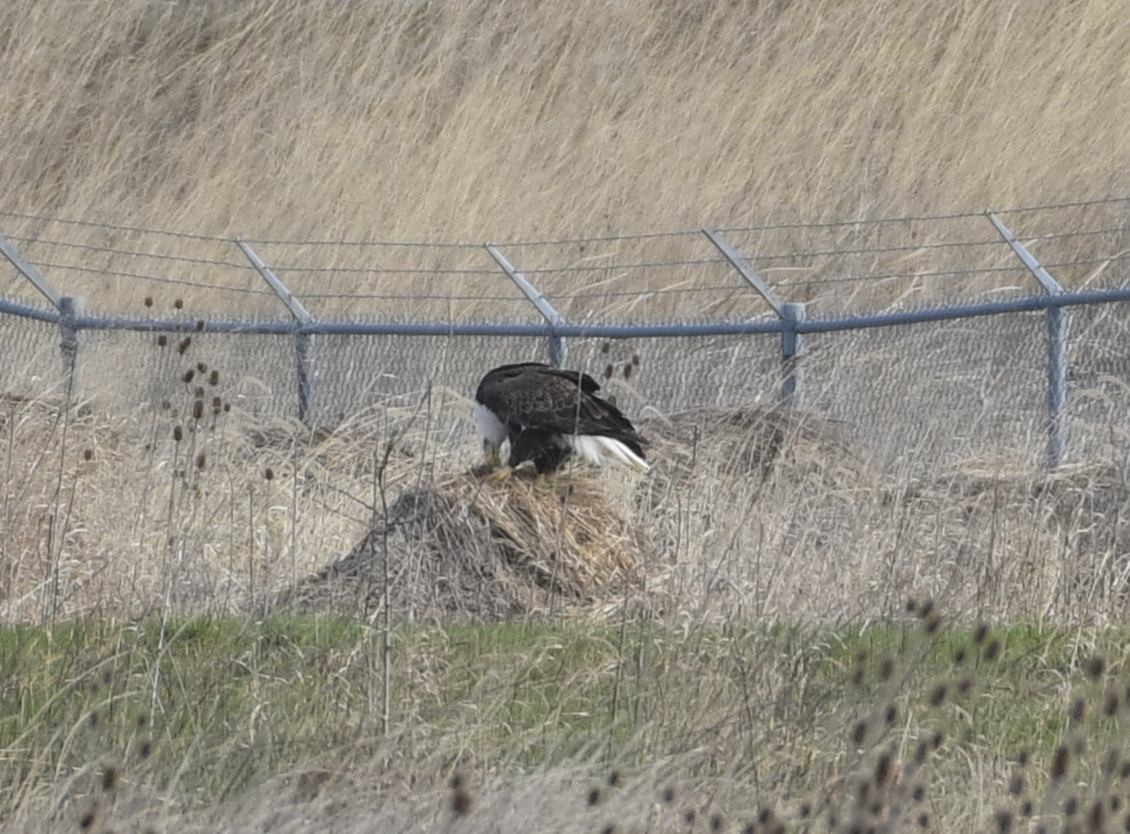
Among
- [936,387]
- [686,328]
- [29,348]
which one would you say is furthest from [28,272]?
[936,387]

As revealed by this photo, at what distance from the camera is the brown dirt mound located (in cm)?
857

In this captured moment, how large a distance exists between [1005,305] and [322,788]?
7.34 meters

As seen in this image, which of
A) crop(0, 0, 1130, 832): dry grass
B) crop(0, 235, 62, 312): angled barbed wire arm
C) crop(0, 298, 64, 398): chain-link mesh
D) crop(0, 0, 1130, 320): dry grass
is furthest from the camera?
crop(0, 0, 1130, 320): dry grass

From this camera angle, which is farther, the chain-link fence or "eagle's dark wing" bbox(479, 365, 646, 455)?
the chain-link fence

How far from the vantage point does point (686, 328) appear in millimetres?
12977

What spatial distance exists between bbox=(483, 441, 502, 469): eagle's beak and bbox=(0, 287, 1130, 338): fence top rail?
1.65 m

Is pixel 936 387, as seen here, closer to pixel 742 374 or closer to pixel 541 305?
pixel 742 374

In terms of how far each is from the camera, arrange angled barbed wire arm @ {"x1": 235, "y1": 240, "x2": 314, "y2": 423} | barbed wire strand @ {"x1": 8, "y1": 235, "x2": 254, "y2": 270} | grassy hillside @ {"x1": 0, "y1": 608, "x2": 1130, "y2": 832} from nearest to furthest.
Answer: grassy hillside @ {"x1": 0, "y1": 608, "x2": 1130, "y2": 832}
angled barbed wire arm @ {"x1": 235, "y1": 240, "x2": 314, "y2": 423}
barbed wire strand @ {"x1": 8, "y1": 235, "x2": 254, "y2": 270}

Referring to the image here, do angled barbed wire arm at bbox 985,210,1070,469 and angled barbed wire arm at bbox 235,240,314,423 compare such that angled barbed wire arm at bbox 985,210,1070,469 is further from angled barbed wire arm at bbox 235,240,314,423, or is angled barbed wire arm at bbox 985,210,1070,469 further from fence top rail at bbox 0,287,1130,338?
angled barbed wire arm at bbox 235,240,314,423

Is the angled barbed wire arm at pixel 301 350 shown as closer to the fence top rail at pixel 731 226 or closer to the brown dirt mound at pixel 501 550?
the fence top rail at pixel 731 226

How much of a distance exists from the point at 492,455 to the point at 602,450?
46 cm

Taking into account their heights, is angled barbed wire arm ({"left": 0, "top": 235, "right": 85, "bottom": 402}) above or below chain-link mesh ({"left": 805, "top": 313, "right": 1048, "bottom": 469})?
above

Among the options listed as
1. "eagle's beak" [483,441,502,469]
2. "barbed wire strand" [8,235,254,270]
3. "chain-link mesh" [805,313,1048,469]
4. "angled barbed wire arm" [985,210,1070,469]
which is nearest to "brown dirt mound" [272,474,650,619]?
"eagle's beak" [483,441,502,469]

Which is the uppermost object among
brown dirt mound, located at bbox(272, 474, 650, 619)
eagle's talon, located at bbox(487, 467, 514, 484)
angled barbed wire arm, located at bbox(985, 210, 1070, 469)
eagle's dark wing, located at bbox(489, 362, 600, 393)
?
angled barbed wire arm, located at bbox(985, 210, 1070, 469)
